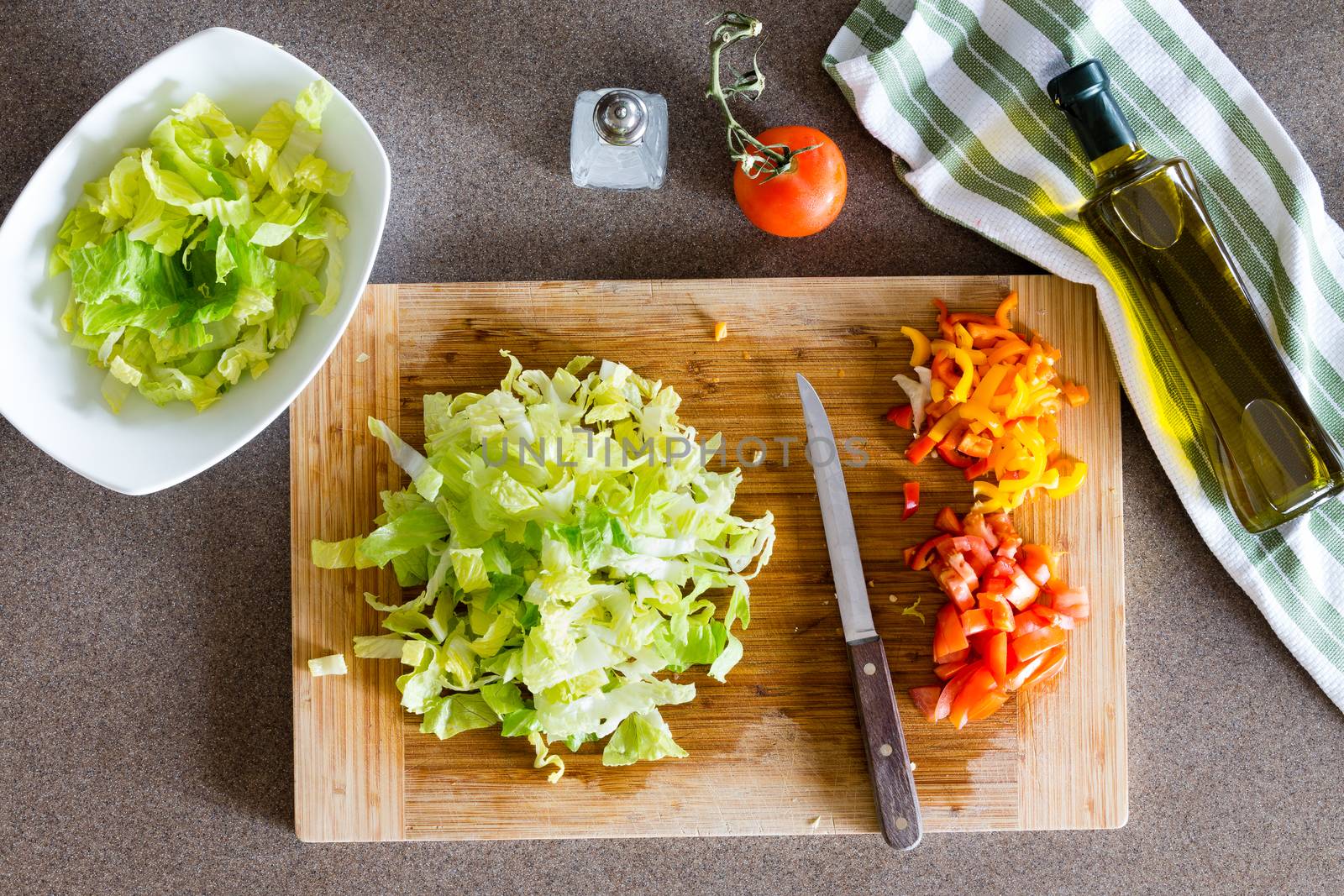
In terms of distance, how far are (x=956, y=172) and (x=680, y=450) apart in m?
0.62

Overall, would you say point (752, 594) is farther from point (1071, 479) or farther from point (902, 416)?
point (1071, 479)

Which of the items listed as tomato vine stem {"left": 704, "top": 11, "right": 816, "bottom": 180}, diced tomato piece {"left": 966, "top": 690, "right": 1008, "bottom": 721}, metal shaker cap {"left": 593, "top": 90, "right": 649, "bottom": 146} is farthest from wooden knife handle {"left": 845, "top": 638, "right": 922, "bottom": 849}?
metal shaker cap {"left": 593, "top": 90, "right": 649, "bottom": 146}

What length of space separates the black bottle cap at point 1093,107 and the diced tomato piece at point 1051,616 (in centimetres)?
67

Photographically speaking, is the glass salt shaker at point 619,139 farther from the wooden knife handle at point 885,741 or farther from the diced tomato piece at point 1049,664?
the diced tomato piece at point 1049,664

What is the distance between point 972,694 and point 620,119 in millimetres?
1000

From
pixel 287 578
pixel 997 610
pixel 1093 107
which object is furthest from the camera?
pixel 287 578

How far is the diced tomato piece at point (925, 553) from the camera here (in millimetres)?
1402

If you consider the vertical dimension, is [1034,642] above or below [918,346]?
below

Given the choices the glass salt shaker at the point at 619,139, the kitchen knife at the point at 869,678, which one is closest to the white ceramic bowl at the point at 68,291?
the glass salt shaker at the point at 619,139

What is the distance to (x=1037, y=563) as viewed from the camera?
1.39 m

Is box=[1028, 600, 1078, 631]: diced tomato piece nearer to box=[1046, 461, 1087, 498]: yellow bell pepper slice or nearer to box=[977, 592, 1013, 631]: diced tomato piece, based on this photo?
box=[977, 592, 1013, 631]: diced tomato piece

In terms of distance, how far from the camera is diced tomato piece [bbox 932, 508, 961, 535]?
4.62ft

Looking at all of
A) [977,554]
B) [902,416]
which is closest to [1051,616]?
[977,554]

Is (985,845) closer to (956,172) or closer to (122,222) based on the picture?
(956,172)
